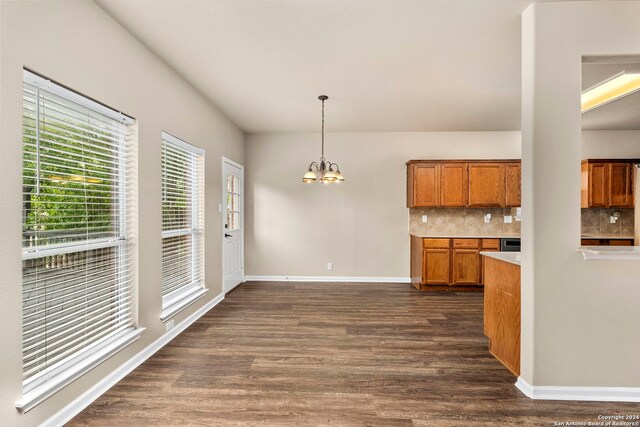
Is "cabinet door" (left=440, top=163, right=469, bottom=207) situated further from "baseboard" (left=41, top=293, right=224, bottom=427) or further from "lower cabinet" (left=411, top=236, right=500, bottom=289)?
"baseboard" (left=41, top=293, right=224, bottom=427)

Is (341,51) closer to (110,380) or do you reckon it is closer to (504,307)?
(504,307)

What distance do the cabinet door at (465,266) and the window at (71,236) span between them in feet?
14.6

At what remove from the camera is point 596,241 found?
5145 mm

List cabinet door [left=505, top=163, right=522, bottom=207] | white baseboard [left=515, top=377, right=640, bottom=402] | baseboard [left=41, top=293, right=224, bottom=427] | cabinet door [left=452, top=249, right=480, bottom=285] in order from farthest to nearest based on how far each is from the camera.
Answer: cabinet door [left=505, top=163, right=522, bottom=207] < cabinet door [left=452, top=249, right=480, bottom=285] < white baseboard [left=515, top=377, right=640, bottom=402] < baseboard [left=41, top=293, right=224, bottom=427]

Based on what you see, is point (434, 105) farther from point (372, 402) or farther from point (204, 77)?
point (372, 402)

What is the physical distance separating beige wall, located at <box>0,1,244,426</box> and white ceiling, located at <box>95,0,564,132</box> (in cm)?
24

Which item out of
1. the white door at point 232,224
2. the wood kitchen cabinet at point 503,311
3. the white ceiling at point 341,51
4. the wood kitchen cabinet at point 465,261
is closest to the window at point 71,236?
the white ceiling at point 341,51

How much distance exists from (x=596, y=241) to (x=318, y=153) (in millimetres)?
4685

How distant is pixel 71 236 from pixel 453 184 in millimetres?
5068

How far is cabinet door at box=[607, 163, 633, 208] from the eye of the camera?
520cm

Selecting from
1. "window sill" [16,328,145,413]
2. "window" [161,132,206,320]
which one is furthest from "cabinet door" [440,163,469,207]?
"window sill" [16,328,145,413]

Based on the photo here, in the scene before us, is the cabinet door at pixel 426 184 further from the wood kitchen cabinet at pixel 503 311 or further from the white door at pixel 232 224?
the white door at pixel 232 224

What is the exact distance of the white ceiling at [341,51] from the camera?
2346 millimetres

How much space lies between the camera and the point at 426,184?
17.9ft
